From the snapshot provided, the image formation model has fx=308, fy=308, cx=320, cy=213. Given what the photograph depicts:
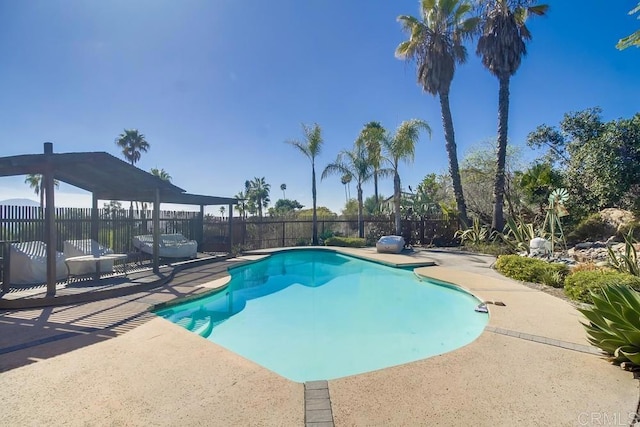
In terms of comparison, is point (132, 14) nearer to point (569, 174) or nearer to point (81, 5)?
point (81, 5)

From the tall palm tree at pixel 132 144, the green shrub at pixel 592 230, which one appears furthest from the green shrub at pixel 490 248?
the tall palm tree at pixel 132 144

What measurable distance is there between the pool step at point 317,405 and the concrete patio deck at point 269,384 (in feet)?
0.12

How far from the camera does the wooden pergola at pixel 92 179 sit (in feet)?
18.0

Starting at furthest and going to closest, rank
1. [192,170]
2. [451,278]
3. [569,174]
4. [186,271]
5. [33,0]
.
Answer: [192,170] < [569,174] < [186,271] < [451,278] < [33,0]

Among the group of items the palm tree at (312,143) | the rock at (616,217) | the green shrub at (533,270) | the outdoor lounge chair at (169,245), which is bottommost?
the green shrub at (533,270)

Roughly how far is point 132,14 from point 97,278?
6473 millimetres

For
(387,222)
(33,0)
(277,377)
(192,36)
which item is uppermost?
(192,36)

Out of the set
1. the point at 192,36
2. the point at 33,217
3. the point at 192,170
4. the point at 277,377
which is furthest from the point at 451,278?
the point at 192,170

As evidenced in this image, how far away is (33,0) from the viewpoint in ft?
21.8

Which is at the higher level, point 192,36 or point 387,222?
point 192,36

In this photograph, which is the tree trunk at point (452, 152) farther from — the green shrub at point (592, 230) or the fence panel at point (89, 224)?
the fence panel at point (89, 224)

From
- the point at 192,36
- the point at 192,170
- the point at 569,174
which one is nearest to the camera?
the point at 192,36

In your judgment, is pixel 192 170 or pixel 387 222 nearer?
pixel 387 222

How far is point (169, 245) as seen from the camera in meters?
10.4
